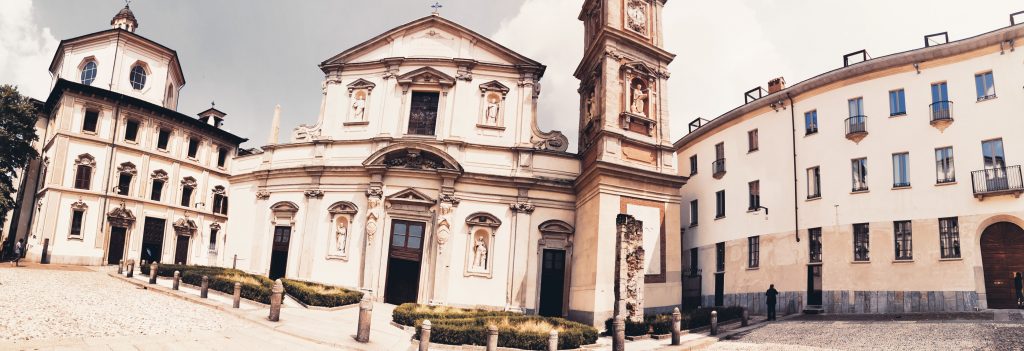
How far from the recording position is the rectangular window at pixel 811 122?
26.4 m

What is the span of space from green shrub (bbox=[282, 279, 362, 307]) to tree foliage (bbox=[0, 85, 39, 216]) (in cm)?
1915

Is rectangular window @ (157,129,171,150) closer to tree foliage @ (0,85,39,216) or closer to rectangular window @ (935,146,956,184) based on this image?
tree foliage @ (0,85,39,216)

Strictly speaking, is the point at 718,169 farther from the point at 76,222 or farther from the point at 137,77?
the point at 137,77

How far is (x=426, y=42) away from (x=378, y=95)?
3670mm

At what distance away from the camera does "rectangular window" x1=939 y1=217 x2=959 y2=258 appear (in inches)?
839

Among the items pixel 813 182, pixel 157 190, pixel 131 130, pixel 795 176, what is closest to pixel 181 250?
pixel 157 190

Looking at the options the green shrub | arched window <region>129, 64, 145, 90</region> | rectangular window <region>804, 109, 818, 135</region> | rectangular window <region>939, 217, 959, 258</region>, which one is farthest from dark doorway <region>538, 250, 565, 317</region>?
arched window <region>129, 64, 145, 90</region>

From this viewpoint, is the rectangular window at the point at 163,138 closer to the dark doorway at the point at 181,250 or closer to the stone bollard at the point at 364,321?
the dark doorway at the point at 181,250

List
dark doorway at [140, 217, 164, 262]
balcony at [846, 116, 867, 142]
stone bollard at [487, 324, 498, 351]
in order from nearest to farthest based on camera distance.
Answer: stone bollard at [487, 324, 498, 351] < balcony at [846, 116, 867, 142] < dark doorway at [140, 217, 164, 262]

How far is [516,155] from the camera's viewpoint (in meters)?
27.9

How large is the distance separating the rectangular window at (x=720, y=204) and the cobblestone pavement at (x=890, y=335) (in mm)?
10199

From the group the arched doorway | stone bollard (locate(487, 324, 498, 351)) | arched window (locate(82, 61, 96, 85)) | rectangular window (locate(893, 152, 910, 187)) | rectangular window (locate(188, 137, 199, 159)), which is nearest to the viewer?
stone bollard (locate(487, 324, 498, 351))

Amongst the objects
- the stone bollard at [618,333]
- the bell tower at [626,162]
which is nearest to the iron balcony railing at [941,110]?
the bell tower at [626,162]

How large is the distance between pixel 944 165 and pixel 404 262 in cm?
2215
